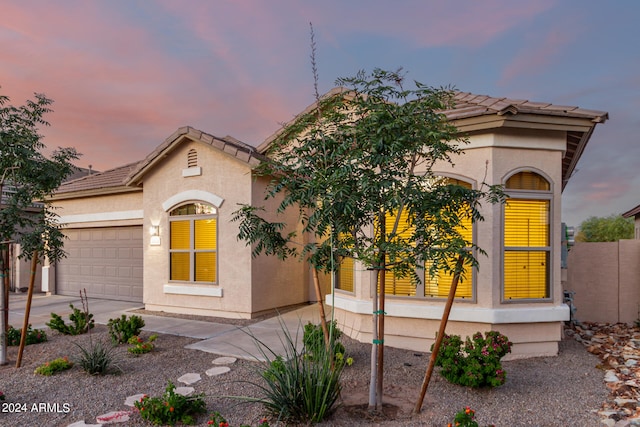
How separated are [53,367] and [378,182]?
16.7 feet

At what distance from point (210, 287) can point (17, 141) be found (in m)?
4.87

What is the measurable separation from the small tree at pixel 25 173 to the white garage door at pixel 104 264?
5.40 m

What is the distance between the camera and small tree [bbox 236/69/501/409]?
3.40 meters

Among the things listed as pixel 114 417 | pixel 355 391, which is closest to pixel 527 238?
pixel 355 391

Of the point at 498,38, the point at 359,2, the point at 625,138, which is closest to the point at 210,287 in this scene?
the point at 359,2

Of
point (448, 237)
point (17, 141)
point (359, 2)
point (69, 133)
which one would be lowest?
point (448, 237)

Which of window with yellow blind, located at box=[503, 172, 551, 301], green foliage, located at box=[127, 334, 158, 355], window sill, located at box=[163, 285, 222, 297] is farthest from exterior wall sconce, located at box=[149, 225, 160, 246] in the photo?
window with yellow blind, located at box=[503, 172, 551, 301]

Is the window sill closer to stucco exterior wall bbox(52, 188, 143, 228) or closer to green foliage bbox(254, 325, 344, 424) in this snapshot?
stucco exterior wall bbox(52, 188, 143, 228)

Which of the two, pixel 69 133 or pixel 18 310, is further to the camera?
pixel 69 133

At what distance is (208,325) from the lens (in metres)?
8.09

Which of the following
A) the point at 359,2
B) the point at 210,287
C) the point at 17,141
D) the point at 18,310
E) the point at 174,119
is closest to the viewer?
the point at 17,141

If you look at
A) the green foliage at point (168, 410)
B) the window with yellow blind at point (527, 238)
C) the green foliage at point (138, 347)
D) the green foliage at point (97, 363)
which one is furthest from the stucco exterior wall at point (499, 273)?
the green foliage at point (97, 363)

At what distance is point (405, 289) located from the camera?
6.39 m

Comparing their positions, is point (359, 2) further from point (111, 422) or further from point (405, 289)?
point (111, 422)
